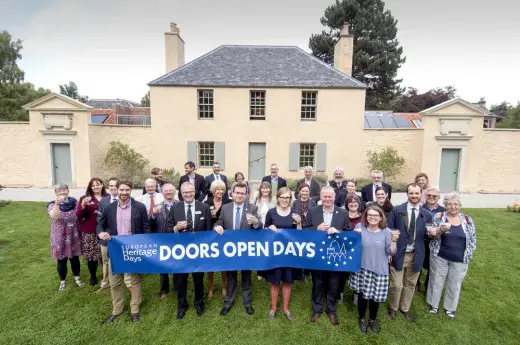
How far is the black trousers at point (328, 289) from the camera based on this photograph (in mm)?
4129

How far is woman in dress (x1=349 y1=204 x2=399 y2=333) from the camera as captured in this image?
3781 millimetres

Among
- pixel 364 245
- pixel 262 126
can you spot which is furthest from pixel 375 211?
pixel 262 126

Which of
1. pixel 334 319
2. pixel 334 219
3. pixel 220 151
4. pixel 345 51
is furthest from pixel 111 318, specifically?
pixel 345 51

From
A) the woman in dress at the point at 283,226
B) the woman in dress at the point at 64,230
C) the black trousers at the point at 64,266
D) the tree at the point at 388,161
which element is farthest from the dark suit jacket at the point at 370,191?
the tree at the point at 388,161

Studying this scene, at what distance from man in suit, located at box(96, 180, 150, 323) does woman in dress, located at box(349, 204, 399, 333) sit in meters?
3.15

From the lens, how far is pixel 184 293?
4309 mm

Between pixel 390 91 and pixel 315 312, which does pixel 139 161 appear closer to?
pixel 315 312

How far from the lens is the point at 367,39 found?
2942 cm

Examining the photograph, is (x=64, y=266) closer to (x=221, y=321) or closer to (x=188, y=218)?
(x=188, y=218)

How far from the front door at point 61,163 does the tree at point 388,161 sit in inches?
614

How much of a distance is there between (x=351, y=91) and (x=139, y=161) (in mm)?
11639

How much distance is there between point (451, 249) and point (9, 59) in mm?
40157

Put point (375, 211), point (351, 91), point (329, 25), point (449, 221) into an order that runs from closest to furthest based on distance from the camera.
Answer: point (375, 211), point (449, 221), point (351, 91), point (329, 25)

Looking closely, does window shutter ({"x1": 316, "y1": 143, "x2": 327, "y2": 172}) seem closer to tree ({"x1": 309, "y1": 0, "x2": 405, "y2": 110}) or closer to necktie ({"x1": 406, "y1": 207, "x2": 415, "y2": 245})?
necktie ({"x1": 406, "y1": 207, "x2": 415, "y2": 245})
